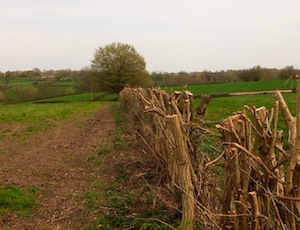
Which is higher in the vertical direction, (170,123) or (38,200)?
(170,123)

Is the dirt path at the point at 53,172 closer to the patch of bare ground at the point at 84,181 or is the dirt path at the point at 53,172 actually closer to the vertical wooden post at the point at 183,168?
the patch of bare ground at the point at 84,181

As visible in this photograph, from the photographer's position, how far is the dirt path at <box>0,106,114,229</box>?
5.51 meters

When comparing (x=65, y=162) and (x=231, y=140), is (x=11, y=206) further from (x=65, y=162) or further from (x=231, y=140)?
(x=231, y=140)

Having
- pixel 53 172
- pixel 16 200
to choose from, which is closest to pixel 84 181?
pixel 53 172

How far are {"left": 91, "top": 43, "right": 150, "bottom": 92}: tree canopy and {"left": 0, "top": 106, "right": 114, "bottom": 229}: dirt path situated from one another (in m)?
32.8

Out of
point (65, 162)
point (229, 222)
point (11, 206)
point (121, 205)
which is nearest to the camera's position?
point (229, 222)

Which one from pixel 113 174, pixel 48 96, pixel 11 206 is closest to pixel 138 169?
pixel 113 174

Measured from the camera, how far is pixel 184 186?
12.5 ft

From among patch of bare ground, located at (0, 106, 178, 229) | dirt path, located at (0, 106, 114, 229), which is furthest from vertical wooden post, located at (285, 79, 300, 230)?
dirt path, located at (0, 106, 114, 229)

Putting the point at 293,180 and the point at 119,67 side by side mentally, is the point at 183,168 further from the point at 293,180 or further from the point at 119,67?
the point at 119,67

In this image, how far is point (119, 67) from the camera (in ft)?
156

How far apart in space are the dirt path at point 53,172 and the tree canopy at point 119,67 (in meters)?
32.8

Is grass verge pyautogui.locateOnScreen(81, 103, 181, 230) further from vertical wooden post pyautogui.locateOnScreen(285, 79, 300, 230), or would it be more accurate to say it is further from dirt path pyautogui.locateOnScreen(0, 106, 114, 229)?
vertical wooden post pyautogui.locateOnScreen(285, 79, 300, 230)

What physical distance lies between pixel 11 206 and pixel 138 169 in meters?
2.60
